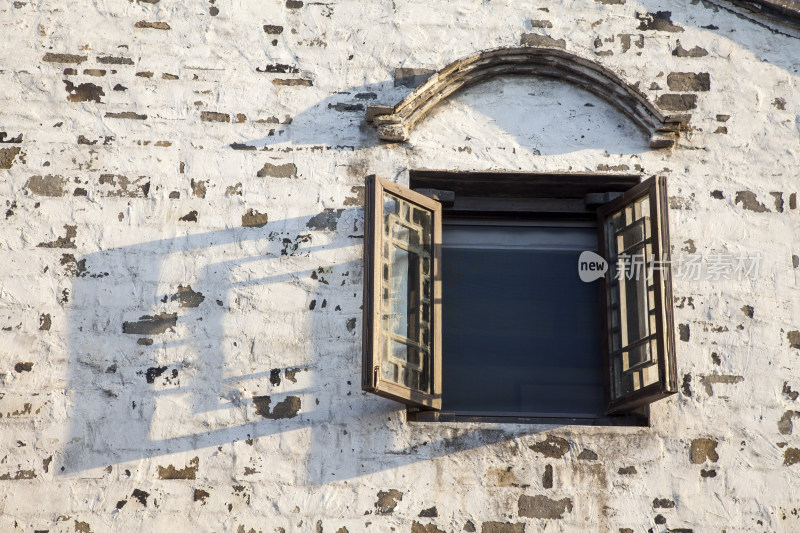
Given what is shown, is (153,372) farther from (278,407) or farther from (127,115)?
(127,115)

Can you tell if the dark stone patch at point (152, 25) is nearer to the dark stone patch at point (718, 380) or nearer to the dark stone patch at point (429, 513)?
the dark stone patch at point (429, 513)

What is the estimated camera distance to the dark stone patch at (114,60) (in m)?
5.67

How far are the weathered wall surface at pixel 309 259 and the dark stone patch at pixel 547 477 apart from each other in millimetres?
11

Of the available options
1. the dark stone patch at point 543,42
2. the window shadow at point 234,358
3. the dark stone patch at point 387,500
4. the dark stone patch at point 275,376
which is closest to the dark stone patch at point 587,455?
the window shadow at point 234,358

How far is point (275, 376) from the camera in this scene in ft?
17.0

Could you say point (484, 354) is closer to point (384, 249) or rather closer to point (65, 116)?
point (384, 249)

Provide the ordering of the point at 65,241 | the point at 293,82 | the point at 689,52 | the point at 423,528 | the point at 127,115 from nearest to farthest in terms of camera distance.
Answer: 1. the point at 423,528
2. the point at 65,241
3. the point at 127,115
4. the point at 293,82
5. the point at 689,52

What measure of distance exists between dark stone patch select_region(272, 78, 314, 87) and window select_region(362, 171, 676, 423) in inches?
32.5

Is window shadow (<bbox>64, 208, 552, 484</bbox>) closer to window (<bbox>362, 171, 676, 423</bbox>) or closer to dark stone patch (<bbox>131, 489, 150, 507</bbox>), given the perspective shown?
dark stone patch (<bbox>131, 489, 150, 507</bbox>)

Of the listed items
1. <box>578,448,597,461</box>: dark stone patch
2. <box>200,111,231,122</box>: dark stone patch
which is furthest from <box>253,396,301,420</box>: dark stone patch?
<box>200,111,231,122</box>: dark stone patch

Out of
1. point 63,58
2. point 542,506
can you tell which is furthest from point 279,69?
point 542,506

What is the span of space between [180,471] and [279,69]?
2.27 meters

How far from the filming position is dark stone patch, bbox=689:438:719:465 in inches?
199

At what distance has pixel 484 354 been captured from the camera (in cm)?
551
